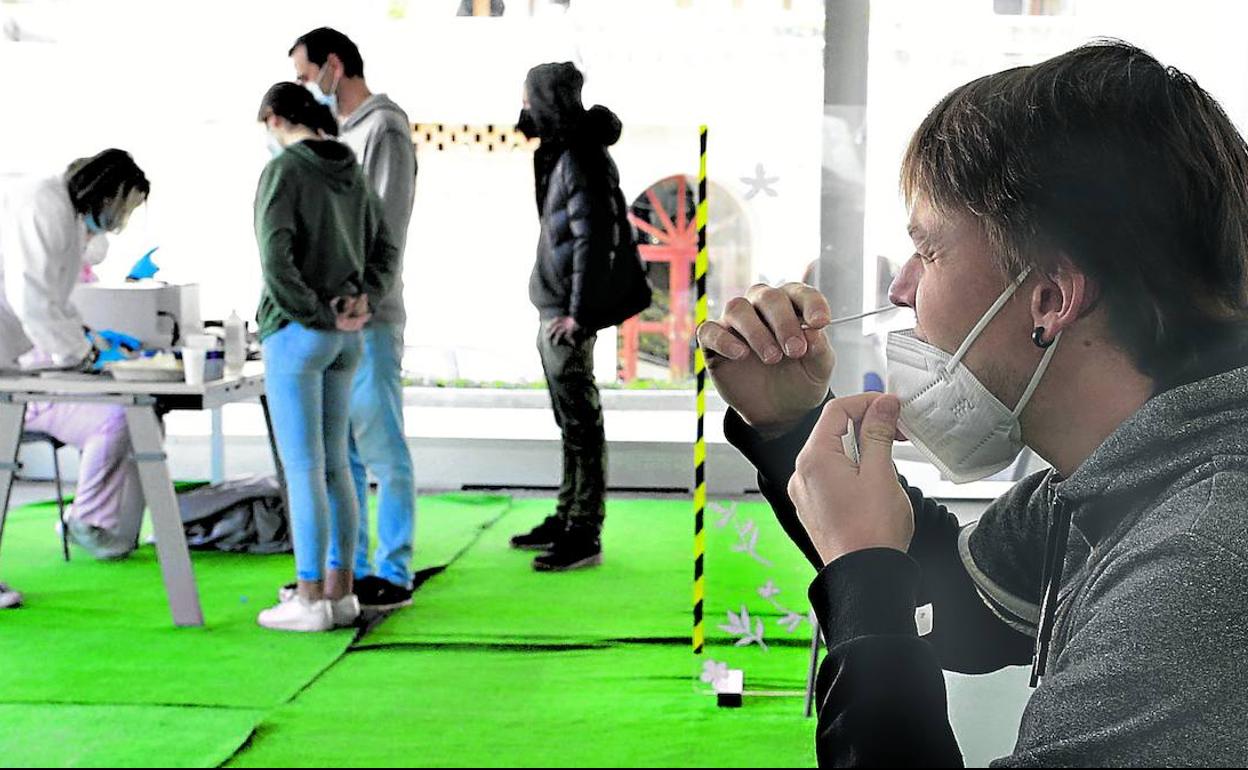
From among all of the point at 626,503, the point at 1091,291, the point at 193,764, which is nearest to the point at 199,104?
the point at 626,503

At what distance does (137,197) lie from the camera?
430 cm

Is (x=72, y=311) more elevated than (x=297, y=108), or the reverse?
(x=297, y=108)

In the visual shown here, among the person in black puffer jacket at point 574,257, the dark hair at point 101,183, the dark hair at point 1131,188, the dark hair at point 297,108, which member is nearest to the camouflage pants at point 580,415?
the person in black puffer jacket at point 574,257

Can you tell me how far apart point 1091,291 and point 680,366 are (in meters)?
4.99

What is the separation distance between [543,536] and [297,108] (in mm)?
1939

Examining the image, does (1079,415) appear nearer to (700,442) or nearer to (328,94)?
(700,442)

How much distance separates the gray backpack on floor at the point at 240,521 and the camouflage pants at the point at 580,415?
1072mm

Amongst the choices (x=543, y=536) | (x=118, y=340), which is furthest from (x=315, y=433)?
(x=543, y=536)

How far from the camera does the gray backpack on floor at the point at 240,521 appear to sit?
479 cm

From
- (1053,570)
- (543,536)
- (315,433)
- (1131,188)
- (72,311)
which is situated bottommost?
(543,536)

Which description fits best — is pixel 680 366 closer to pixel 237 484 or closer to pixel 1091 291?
pixel 237 484

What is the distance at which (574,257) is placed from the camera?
13.9 feet

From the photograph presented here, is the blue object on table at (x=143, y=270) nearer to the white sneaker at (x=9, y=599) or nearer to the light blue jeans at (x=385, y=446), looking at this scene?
the white sneaker at (x=9, y=599)

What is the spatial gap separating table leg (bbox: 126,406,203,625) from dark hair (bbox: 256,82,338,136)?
0.87m
